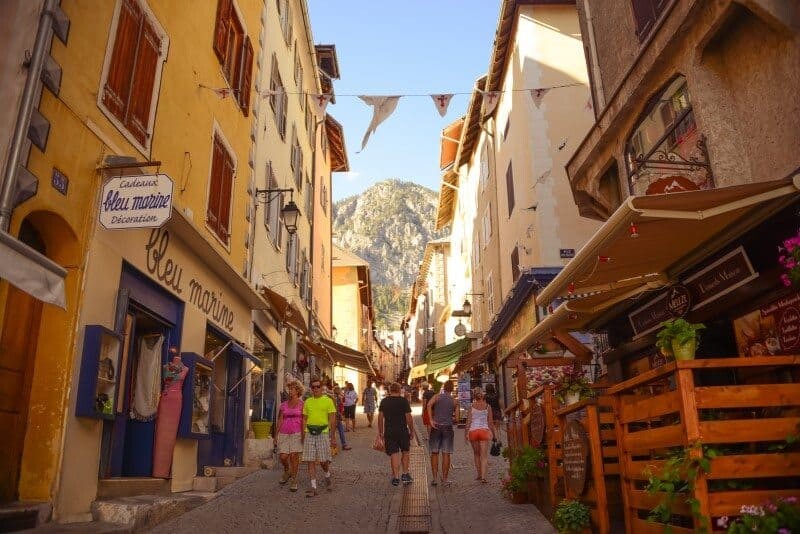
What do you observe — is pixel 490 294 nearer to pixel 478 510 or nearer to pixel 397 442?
pixel 397 442

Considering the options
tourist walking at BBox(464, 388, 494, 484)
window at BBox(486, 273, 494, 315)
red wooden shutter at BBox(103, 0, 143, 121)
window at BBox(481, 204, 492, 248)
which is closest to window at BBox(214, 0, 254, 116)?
red wooden shutter at BBox(103, 0, 143, 121)

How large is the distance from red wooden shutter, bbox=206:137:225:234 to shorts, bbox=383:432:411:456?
189 inches

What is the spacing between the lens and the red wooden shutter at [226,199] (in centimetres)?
1188

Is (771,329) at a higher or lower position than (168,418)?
higher

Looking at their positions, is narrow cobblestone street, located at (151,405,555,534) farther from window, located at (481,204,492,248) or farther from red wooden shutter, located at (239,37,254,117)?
window, located at (481,204,492,248)

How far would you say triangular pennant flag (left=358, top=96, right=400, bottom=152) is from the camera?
11.1 meters

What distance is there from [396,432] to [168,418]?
3465 mm

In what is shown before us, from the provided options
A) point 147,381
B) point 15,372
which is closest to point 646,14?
point 147,381

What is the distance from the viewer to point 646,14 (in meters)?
9.33

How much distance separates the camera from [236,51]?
13289mm

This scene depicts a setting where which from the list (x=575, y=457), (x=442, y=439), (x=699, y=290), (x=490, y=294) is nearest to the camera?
(x=575, y=457)

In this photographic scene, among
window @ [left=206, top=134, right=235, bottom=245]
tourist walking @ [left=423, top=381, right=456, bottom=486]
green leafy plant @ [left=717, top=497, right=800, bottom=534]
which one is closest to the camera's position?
green leafy plant @ [left=717, top=497, right=800, bottom=534]

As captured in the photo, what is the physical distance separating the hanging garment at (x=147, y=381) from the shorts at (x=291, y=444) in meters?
2.39

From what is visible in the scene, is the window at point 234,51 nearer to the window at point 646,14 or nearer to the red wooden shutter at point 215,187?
the red wooden shutter at point 215,187
